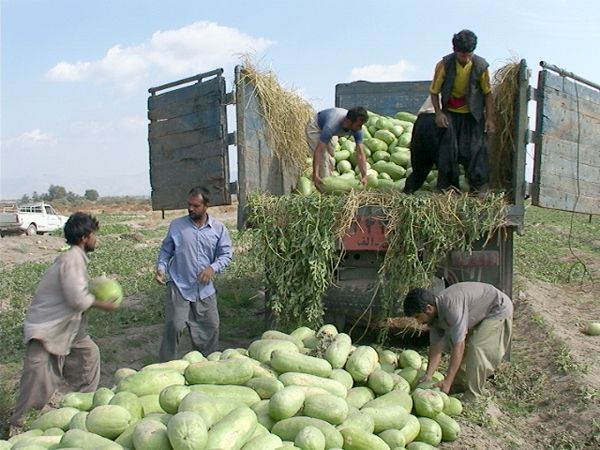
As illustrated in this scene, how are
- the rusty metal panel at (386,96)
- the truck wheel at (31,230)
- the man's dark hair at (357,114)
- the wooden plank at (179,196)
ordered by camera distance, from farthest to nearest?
the truck wheel at (31,230) → the rusty metal panel at (386,96) → the man's dark hair at (357,114) → the wooden plank at (179,196)

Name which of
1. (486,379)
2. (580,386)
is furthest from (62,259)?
(580,386)

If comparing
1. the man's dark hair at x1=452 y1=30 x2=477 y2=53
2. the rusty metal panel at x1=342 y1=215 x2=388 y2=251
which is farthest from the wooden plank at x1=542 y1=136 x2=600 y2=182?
the rusty metal panel at x1=342 y1=215 x2=388 y2=251

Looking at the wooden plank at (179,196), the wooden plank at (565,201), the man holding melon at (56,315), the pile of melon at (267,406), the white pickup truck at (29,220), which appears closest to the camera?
the pile of melon at (267,406)

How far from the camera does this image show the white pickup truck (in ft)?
87.6

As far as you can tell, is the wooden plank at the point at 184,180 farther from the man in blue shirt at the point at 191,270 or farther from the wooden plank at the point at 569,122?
the wooden plank at the point at 569,122

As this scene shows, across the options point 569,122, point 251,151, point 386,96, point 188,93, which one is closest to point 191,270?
point 251,151

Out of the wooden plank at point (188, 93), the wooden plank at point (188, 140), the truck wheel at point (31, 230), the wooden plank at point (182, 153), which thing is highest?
the wooden plank at point (188, 93)

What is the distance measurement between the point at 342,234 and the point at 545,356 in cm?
258

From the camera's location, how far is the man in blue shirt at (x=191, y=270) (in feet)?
19.5

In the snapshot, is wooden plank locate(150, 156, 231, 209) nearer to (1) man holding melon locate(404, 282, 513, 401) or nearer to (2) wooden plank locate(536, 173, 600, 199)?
(1) man holding melon locate(404, 282, 513, 401)

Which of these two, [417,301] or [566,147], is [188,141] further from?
[566,147]

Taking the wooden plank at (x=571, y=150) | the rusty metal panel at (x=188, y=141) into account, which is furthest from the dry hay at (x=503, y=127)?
the rusty metal panel at (x=188, y=141)

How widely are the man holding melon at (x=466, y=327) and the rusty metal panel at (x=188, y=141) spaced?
7.60 feet

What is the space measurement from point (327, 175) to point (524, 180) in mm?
2324
